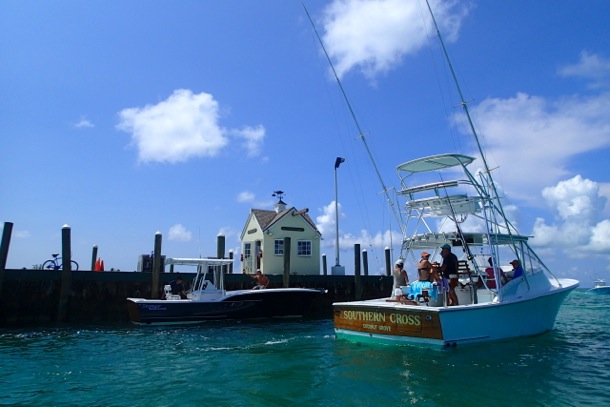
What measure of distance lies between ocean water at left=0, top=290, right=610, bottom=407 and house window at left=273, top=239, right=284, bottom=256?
408 inches

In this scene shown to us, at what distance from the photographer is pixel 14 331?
15906 millimetres

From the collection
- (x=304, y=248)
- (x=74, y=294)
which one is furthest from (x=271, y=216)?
(x=74, y=294)

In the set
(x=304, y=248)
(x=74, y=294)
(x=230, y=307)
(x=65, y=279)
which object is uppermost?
(x=304, y=248)

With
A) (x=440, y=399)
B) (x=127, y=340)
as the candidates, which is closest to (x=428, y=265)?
(x=440, y=399)

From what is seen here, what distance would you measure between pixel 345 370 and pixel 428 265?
13.9ft

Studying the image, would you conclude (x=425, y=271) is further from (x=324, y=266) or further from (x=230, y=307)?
(x=324, y=266)

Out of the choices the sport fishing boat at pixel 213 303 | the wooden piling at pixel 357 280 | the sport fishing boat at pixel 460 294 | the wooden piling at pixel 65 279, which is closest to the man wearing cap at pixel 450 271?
the sport fishing boat at pixel 460 294

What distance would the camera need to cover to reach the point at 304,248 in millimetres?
25297

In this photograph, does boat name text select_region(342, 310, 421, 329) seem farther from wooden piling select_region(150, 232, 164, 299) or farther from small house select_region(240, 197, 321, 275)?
small house select_region(240, 197, 321, 275)

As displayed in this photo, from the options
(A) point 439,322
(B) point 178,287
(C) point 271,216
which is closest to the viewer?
(A) point 439,322

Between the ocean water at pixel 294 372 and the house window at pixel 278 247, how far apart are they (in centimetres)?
1036

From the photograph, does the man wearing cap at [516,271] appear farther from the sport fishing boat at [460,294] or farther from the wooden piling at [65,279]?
the wooden piling at [65,279]

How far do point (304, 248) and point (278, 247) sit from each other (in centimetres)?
151

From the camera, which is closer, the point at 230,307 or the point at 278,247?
the point at 230,307
